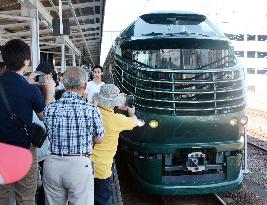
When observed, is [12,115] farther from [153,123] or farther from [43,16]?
[43,16]

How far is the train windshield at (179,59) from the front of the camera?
620cm

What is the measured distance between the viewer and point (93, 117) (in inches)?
142

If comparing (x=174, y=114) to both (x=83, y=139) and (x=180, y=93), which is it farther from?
(x=83, y=139)

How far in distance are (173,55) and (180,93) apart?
31.9 inches

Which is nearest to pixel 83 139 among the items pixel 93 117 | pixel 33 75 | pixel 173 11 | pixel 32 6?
pixel 93 117

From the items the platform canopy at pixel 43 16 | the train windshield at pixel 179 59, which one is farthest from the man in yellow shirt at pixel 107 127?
the platform canopy at pixel 43 16

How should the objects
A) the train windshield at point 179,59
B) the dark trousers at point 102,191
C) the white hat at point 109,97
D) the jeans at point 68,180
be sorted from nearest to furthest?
the jeans at point 68,180 < the white hat at point 109,97 < the dark trousers at point 102,191 < the train windshield at point 179,59

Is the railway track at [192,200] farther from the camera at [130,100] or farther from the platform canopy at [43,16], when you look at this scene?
the platform canopy at [43,16]

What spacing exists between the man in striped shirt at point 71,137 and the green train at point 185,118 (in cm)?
224

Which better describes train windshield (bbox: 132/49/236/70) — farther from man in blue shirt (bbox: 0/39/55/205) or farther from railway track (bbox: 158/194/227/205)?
man in blue shirt (bbox: 0/39/55/205)

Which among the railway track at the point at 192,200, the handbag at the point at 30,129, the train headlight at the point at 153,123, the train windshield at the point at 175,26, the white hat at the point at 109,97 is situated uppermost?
the train windshield at the point at 175,26

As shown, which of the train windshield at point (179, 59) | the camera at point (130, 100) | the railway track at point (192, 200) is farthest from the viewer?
the railway track at point (192, 200)

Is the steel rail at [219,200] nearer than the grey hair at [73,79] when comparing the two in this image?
No

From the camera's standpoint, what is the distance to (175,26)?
22.6 feet
